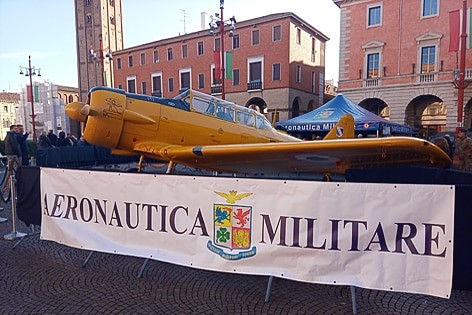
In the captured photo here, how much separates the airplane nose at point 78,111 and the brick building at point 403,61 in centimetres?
2854

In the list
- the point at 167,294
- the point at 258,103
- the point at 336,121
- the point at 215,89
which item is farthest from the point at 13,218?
the point at 258,103

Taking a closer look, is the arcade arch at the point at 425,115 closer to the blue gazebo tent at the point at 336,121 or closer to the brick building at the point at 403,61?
the brick building at the point at 403,61

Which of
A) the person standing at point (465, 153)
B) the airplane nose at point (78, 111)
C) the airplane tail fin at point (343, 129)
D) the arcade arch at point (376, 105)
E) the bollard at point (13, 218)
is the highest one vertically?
the arcade arch at point (376, 105)

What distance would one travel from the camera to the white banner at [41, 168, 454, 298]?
102 inches

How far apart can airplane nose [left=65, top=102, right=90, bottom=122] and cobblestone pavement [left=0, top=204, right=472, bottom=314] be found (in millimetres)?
3105

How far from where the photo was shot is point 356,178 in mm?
4422

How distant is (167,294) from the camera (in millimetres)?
3334

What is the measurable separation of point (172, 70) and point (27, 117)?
34290mm

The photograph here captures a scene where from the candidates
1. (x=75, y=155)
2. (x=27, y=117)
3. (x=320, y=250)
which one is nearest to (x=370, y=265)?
(x=320, y=250)

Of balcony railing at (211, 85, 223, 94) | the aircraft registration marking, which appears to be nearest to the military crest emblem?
the aircraft registration marking

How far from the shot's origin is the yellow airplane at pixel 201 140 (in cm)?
526

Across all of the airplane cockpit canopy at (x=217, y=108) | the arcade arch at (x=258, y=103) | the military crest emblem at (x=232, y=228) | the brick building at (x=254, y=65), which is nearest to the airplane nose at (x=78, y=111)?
the airplane cockpit canopy at (x=217, y=108)

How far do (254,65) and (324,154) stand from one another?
3182 cm

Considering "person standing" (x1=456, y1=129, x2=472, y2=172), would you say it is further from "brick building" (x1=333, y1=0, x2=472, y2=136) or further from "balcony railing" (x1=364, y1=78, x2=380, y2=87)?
"balcony railing" (x1=364, y1=78, x2=380, y2=87)
